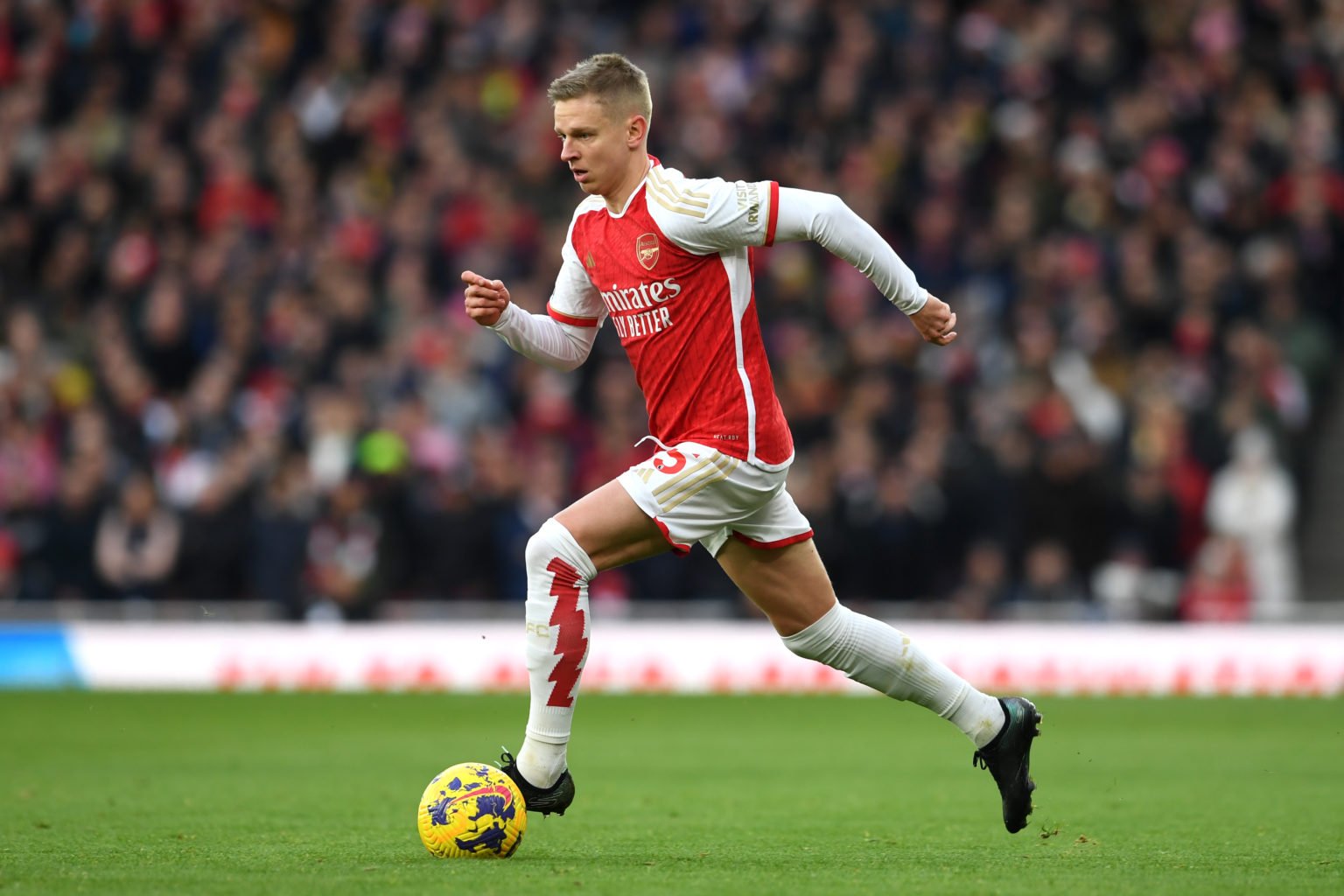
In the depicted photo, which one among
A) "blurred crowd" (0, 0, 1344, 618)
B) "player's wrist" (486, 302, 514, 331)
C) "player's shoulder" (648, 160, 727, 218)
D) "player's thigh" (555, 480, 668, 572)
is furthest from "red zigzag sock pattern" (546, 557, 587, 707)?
"blurred crowd" (0, 0, 1344, 618)

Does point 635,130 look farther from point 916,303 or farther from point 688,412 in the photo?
point 916,303

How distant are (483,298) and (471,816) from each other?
5.88 feet

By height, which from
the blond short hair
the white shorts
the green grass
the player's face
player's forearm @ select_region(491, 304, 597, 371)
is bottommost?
the green grass

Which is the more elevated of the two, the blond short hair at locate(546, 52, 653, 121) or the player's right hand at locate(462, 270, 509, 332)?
the blond short hair at locate(546, 52, 653, 121)

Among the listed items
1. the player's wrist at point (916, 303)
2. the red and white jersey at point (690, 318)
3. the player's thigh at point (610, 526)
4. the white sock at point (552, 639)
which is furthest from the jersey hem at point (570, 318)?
the player's wrist at point (916, 303)

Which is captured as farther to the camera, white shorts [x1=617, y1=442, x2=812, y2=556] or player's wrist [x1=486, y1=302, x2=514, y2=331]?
player's wrist [x1=486, y1=302, x2=514, y2=331]

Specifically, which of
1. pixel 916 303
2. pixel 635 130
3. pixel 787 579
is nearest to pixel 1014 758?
pixel 787 579

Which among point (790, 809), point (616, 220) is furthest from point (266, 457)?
point (616, 220)

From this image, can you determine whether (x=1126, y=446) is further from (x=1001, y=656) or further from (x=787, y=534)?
(x=787, y=534)

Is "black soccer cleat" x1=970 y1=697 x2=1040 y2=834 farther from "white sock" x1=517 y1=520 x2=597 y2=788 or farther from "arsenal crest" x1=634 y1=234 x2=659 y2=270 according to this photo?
"arsenal crest" x1=634 y1=234 x2=659 y2=270

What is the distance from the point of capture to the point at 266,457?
17.2 m

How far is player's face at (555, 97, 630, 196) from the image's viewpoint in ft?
23.0

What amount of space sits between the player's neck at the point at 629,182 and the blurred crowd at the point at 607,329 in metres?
9.38

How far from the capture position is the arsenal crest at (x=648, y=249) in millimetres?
6980
